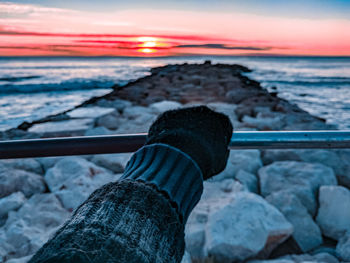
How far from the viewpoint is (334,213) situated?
197 centimetres

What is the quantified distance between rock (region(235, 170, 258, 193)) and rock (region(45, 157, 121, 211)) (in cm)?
112

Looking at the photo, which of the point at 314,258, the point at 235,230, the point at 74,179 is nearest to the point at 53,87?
the point at 74,179

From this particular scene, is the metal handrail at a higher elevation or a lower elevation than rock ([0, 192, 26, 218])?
higher

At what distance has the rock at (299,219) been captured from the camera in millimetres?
1841

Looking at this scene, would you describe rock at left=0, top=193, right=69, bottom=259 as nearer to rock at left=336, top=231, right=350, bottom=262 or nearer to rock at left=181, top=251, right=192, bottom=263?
rock at left=181, top=251, right=192, bottom=263

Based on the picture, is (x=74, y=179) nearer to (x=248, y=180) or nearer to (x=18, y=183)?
(x=18, y=183)

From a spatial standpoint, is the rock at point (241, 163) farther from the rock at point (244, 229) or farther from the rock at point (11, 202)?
the rock at point (11, 202)

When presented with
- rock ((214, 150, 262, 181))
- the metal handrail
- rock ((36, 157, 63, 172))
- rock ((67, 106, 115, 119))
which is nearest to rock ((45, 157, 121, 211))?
rock ((36, 157, 63, 172))

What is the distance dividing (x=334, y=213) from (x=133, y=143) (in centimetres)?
174

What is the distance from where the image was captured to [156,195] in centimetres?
57

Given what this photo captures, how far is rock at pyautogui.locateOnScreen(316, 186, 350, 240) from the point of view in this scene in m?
1.88

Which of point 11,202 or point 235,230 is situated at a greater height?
point 235,230

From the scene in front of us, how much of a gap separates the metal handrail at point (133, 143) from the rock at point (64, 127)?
3423 mm

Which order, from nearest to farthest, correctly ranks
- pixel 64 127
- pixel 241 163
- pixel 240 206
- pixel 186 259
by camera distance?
pixel 186 259
pixel 240 206
pixel 241 163
pixel 64 127
